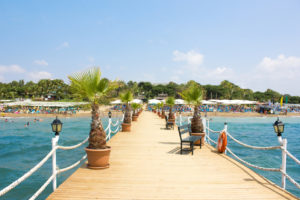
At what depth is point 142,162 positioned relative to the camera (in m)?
6.68

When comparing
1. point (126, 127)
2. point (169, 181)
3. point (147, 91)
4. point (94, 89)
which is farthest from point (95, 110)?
point (147, 91)

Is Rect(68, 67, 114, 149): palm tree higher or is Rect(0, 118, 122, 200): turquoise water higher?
Rect(68, 67, 114, 149): palm tree

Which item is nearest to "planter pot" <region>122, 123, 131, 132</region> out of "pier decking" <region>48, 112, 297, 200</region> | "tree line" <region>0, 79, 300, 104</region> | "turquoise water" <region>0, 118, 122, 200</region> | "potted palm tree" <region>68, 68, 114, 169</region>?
"turquoise water" <region>0, 118, 122, 200</region>

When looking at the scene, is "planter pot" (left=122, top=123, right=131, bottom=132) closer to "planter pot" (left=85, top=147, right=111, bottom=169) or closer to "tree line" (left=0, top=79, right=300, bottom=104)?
"planter pot" (left=85, top=147, right=111, bottom=169)

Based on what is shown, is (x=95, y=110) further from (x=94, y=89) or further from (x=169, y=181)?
(x=169, y=181)

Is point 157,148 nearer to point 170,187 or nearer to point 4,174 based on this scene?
point 170,187

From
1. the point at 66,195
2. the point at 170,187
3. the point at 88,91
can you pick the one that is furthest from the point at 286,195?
the point at 88,91

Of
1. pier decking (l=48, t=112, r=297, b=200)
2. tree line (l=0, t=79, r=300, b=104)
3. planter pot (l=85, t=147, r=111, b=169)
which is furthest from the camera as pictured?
tree line (l=0, t=79, r=300, b=104)

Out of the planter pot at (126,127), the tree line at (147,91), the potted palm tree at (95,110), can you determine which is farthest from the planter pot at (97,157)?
the tree line at (147,91)

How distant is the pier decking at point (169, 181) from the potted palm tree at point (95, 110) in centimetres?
29

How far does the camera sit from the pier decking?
4.16 m

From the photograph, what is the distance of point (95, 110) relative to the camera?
6141 mm

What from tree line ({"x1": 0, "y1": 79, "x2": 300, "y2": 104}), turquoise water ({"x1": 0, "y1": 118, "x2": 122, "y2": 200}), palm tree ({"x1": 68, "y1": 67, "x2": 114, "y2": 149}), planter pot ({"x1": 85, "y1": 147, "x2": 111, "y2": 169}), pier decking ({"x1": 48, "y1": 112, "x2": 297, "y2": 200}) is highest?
tree line ({"x1": 0, "y1": 79, "x2": 300, "y2": 104})

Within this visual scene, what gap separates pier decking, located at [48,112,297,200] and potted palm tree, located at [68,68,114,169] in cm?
29
